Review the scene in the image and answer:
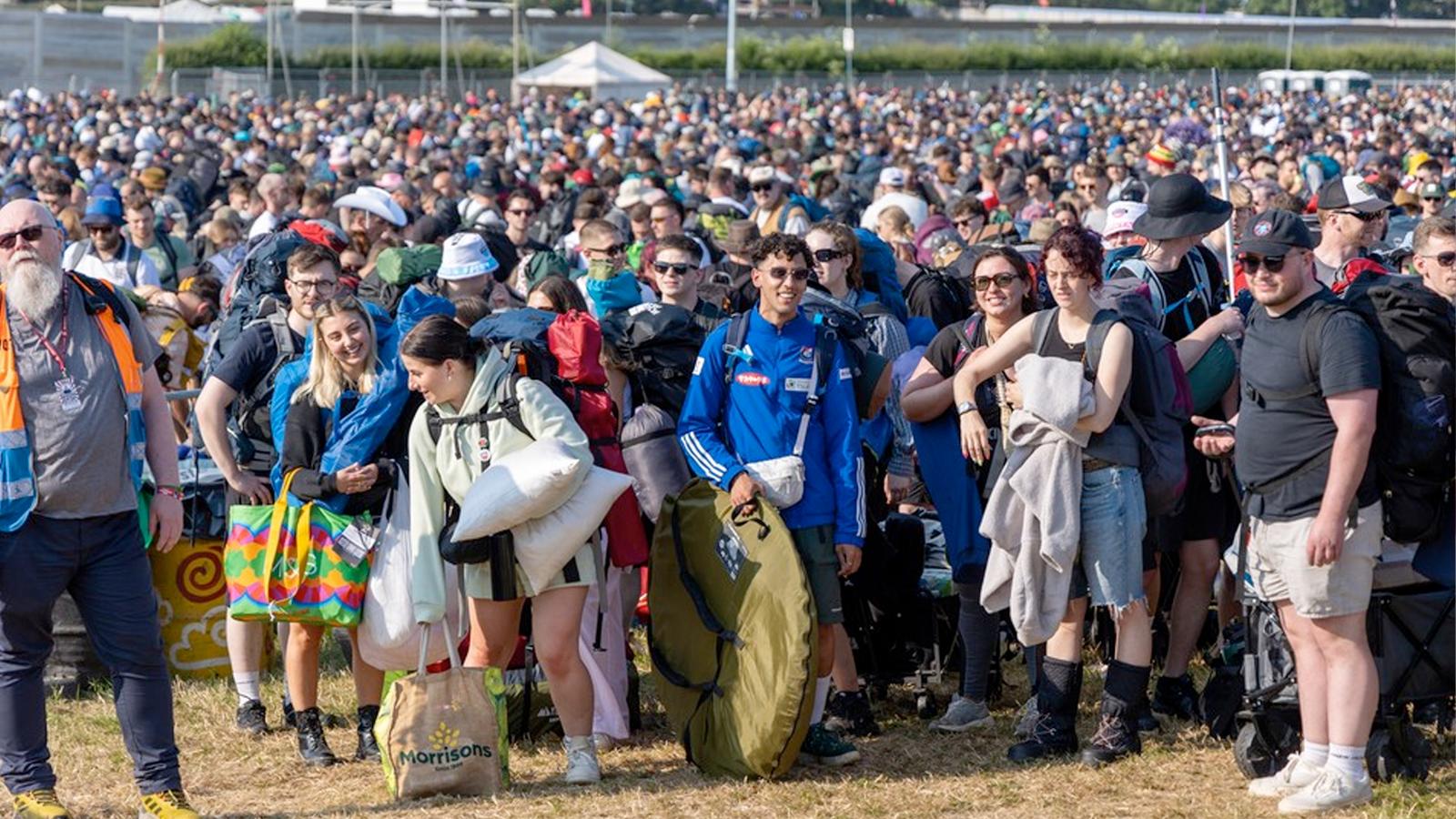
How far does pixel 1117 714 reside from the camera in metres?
6.64

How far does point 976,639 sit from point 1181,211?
1.69m

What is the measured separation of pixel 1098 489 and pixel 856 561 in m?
0.82

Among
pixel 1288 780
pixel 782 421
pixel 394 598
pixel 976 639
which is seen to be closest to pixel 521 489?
pixel 394 598

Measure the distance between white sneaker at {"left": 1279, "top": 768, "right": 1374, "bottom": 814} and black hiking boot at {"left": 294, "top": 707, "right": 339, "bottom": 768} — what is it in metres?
3.16

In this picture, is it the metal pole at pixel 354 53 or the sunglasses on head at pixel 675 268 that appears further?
the metal pole at pixel 354 53

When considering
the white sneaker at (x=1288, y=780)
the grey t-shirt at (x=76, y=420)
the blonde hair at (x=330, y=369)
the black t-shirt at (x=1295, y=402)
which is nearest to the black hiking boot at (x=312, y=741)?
the blonde hair at (x=330, y=369)

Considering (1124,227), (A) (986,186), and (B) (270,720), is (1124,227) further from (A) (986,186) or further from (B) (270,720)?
(A) (986,186)

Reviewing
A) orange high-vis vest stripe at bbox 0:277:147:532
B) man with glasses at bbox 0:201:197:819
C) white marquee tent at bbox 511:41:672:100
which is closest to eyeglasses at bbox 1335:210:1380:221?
man with glasses at bbox 0:201:197:819

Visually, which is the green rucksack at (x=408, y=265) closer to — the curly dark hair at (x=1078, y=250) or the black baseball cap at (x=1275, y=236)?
the curly dark hair at (x=1078, y=250)

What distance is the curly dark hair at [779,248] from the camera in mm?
6652

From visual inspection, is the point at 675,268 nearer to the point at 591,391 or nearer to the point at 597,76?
the point at 591,391

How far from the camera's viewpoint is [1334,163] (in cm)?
2339

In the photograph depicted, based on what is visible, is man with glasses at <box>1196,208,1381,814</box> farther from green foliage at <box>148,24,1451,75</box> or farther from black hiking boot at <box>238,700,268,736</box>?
green foliage at <box>148,24,1451,75</box>

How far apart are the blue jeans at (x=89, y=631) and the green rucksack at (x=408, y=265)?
291cm
